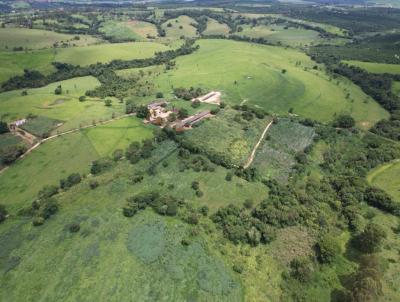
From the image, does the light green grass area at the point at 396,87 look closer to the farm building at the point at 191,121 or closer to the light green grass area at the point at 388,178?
the light green grass area at the point at 388,178

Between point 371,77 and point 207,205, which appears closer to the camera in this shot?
point 207,205

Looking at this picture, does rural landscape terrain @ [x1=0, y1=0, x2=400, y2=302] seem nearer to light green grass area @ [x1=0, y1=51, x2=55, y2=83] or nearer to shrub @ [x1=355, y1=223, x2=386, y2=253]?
shrub @ [x1=355, y1=223, x2=386, y2=253]

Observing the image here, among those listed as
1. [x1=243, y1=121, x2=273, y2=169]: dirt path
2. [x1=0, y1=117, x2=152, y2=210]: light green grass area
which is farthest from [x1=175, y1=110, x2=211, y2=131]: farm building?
[x1=243, y1=121, x2=273, y2=169]: dirt path

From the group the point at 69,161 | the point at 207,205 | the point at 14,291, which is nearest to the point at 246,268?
the point at 207,205

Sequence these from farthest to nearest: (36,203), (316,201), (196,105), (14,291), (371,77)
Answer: (371,77) < (196,105) < (316,201) < (36,203) < (14,291)

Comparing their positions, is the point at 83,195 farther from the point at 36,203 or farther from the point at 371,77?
the point at 371,77

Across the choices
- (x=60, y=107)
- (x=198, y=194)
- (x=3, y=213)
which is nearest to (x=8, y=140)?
(x=60, y=107)

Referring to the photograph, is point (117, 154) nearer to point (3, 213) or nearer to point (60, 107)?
point (3, 213)
